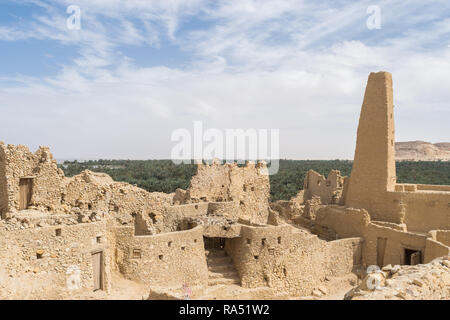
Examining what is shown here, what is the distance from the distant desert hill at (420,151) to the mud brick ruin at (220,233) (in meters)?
130

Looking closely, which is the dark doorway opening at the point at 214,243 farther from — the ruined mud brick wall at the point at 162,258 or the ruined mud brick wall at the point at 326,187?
the ruined mud brick wall at the point at 326,187

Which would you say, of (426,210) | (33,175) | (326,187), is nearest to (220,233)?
(33,175)

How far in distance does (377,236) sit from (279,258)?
5954mm

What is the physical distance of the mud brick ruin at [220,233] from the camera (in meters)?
11.7

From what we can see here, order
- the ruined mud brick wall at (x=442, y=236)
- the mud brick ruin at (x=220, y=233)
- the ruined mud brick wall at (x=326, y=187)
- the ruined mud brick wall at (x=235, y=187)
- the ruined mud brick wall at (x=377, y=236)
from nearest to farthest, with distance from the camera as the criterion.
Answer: the mud brick ruin at (x=220, y=233)
the ruined mud brick wall at (x=377, y=236)
the ruined mud brick wall at (x=442, y=236)
the ruined mud brick wall at (x=235, y=187)
the ruined mud brick wall at (x=326, y=187)

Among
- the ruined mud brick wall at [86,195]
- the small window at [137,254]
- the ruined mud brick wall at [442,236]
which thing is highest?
the ruined mud brick wall at [86,195]

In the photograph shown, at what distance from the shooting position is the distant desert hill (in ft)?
460

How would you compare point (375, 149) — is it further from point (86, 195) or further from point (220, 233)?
point (86, 195)

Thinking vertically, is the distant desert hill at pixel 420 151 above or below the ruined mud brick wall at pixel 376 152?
above

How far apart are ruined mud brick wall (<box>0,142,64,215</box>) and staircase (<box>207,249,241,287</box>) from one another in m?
6.81

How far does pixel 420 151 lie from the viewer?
471 feet

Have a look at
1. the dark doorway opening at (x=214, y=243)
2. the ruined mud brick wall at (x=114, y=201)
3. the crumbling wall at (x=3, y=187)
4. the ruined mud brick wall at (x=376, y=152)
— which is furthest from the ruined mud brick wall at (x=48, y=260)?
the ruined mud brick wall at (x=376, y=152)

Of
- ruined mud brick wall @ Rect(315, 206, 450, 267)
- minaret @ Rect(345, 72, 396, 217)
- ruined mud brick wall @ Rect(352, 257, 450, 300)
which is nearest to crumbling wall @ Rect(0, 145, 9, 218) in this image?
ruined mud brick wall @ Rect(352, 257, 450, 300)

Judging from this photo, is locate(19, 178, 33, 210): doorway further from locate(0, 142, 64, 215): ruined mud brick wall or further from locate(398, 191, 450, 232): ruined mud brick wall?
locate(398, 191, 450, 232): ruined mud brick wall
